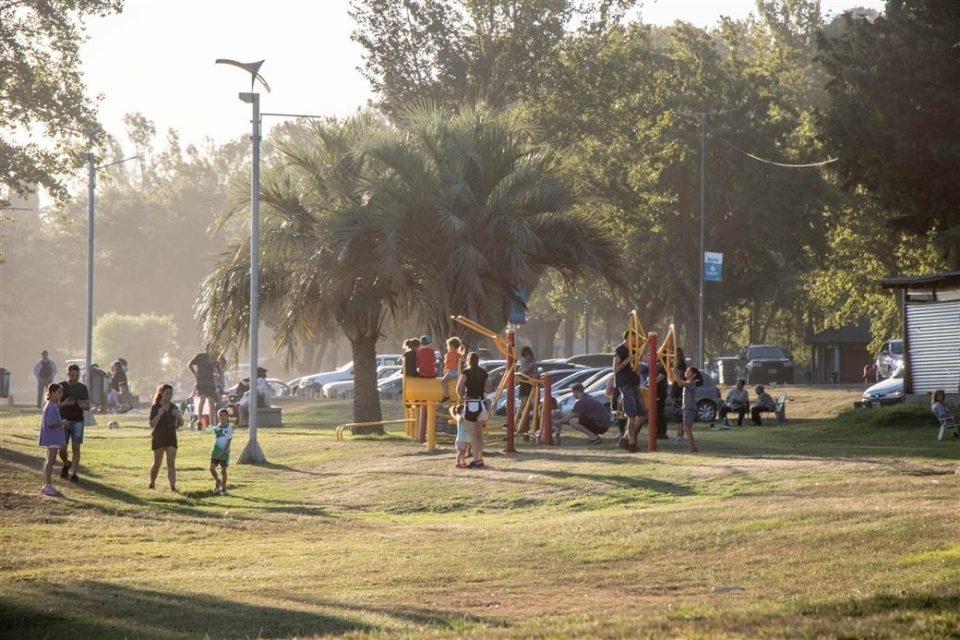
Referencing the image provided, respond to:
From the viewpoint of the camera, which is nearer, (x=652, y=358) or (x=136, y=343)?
(x=652, y=358)

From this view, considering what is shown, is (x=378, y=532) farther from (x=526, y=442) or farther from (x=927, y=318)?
(x=927, y=318)

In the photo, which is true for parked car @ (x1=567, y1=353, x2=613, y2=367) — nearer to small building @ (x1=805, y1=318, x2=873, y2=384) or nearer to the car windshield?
the car windshield

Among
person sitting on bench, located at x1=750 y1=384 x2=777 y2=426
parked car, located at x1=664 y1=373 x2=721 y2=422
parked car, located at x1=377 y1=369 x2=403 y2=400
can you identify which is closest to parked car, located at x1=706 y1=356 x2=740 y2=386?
parked car, located at x1=377 y1=369 x2=403 y2=400

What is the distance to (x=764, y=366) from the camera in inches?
2470

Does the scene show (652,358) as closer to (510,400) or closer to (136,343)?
(510,400)

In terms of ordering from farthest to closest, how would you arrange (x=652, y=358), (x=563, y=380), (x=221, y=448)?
(x=563, y=380)
(x=652, y=358)
(x=221, y=448)

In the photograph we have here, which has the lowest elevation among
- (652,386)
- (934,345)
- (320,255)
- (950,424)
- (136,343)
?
(950,424)

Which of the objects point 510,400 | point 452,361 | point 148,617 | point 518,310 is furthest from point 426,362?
point 148,617

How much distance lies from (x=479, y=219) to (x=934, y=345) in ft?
36.4

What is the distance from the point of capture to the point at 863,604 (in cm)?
1038

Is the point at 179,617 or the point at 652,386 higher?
the point at 652,386

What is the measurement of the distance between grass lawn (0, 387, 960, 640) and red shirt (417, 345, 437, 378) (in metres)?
1.99

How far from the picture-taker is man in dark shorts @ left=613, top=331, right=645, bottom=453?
981 inches

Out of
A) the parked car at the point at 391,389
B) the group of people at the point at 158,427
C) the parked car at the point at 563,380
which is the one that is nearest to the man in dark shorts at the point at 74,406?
the group of people at the point at 158,427
